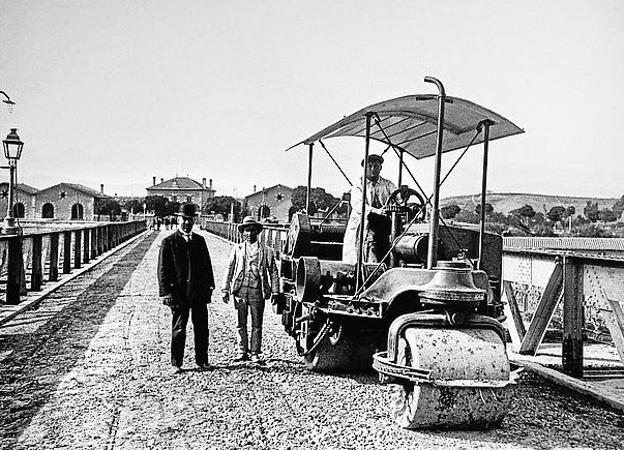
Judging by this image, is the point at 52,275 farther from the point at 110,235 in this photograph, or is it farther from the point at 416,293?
the point at 110,235

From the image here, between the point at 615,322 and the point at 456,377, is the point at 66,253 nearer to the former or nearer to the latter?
the point at 615,322

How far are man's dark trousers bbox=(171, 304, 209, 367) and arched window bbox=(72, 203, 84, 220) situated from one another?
105631mm

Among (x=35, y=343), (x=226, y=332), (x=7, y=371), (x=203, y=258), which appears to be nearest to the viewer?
(x=7, y=371)

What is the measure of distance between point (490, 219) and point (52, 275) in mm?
54044

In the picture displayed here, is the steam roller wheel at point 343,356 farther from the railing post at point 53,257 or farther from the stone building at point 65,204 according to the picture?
the stone building at point 65,204

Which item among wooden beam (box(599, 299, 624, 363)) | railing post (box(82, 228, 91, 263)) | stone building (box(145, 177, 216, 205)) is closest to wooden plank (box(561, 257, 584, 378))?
wooden beam (box(599, 299, 624, 363))

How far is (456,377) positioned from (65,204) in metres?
112

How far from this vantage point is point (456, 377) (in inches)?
197

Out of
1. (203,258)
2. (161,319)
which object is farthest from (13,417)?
(161,319)

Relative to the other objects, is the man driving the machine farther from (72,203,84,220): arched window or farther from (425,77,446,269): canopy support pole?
(72,203,84,220): arched window

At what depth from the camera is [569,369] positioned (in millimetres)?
7457

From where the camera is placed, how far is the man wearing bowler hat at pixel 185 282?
7.39 meters

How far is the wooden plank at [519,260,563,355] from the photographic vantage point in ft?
25.8

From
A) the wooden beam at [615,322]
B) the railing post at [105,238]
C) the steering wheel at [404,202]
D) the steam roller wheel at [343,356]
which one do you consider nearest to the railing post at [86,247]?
the railing post at [105,238]
